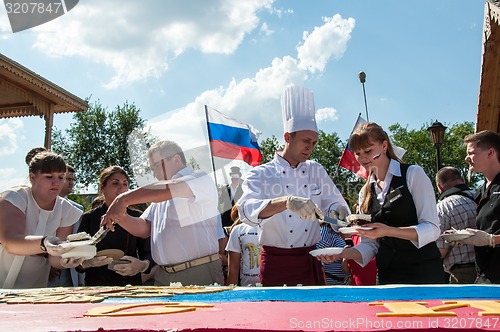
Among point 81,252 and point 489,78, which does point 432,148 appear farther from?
point 81,252

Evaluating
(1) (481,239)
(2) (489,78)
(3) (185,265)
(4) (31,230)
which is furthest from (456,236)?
(2) (489,78)

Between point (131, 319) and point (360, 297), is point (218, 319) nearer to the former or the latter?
point (131, 319)

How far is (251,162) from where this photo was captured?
6867 millimetres

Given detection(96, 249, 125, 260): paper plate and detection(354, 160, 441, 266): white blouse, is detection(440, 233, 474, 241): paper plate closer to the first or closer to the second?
detection(354, 160, 441, 266): white blouse

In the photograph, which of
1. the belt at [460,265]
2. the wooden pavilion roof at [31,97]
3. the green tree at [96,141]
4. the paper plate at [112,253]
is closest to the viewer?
the paper plate at [112,253]

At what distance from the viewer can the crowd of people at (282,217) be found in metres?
2.45

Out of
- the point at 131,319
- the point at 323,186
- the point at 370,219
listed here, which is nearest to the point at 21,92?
the point at 323,186

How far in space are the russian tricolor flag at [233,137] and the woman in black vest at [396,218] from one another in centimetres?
391

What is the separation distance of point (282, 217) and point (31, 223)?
1575mm

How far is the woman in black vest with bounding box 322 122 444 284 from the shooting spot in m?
2.36

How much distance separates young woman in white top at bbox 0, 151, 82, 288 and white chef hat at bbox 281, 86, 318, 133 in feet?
4.84

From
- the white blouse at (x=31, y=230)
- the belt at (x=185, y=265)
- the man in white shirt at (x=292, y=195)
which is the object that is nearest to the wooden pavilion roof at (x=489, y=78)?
the man in white shirt at (x=292, y=195)

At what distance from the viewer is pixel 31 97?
7414 mm

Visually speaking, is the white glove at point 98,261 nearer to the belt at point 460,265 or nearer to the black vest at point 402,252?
the black vest at point 402,252
